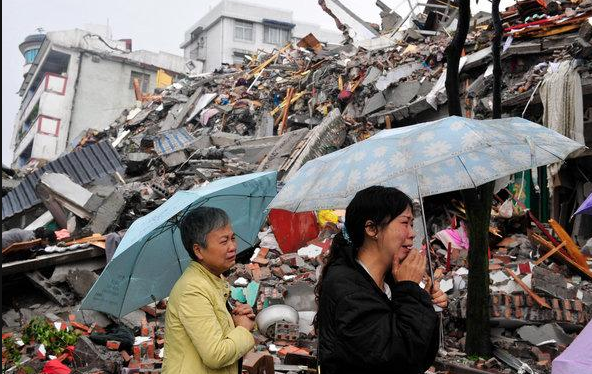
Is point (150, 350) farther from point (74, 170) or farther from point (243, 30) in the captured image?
point (243, 30)

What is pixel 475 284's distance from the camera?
17.9 ft

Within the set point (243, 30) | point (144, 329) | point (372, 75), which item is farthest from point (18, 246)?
point (243, 30)

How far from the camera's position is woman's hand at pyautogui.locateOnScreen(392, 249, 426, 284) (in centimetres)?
183

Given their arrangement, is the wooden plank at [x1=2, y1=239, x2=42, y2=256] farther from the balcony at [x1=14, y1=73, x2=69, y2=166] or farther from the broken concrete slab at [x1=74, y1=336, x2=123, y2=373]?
the balcony at [x1=14, y1=73, x2=69, y2=166]

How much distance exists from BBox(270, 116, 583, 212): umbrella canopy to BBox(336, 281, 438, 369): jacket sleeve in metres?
1.37

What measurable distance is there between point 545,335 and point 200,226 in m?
5.11

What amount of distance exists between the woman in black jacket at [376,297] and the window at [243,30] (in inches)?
1672

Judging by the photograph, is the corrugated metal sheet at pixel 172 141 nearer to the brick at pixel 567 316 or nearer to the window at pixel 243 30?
the brick at pixel 567 316

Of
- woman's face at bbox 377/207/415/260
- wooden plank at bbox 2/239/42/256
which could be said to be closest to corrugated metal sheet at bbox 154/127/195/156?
wooden plank at bbox 2/239/42/256

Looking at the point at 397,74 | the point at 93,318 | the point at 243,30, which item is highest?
the point at 243,30

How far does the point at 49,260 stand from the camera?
8492 millimetres

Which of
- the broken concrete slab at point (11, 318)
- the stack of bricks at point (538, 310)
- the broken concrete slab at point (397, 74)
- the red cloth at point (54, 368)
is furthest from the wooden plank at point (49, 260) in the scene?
the broken concrete slab at point (397, 74)

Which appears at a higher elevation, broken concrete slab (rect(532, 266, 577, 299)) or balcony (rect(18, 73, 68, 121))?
balcony (rect(18, 73, 68, 121))

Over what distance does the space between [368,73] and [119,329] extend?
407 inches
